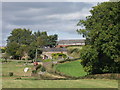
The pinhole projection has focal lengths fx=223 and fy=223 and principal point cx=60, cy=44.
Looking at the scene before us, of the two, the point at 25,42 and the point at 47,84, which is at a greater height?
the point at 25,42

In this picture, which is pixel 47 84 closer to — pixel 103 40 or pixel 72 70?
pixel 103 40

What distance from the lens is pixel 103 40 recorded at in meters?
23.1

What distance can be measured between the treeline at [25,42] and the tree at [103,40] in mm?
43967

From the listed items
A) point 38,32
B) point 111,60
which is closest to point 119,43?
point 111,60

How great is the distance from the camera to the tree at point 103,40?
2220 centimetres

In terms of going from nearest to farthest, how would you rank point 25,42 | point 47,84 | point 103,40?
point 47,84, point 103,40, point 25,42

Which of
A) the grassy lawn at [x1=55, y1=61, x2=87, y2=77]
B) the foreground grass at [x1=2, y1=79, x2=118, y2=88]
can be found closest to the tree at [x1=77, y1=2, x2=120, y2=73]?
the grassy lawn at [x1=55, y1=61, x2=87, y2=77]

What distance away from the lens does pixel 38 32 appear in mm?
126188

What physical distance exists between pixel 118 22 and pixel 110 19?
973 mm

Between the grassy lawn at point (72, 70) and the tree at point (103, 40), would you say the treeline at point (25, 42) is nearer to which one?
the grassy lawn at point (72, 70)

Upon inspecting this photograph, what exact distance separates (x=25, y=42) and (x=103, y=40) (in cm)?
7861

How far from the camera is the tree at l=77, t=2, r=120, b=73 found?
2220 centimetres

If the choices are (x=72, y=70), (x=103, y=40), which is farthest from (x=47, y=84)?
(x=72, y=70)

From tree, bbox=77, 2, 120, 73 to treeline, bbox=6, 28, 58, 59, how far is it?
4397 centimetres
